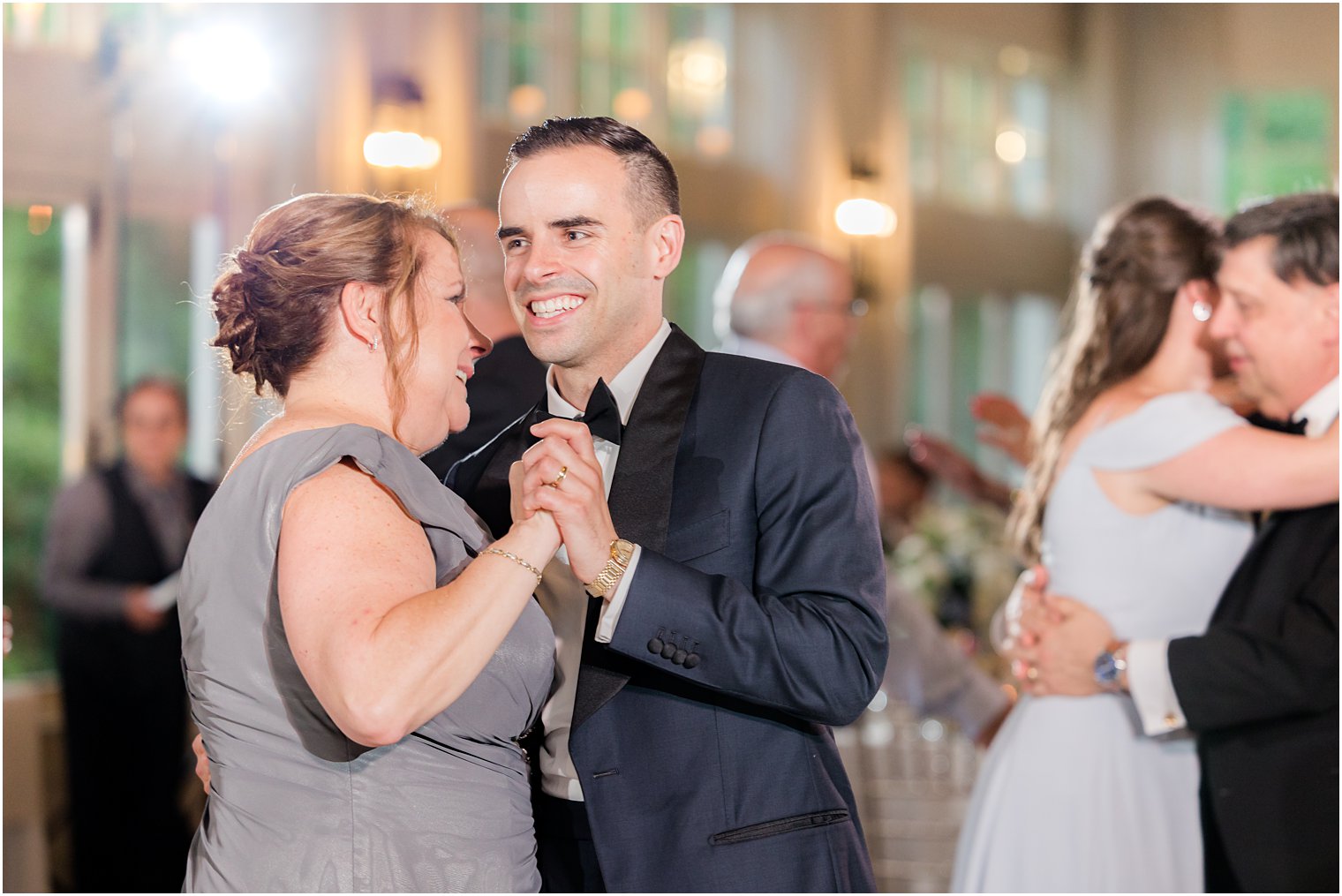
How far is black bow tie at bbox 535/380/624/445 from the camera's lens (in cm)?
188

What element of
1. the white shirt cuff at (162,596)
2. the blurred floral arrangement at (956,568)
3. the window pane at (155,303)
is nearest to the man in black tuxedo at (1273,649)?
the blurred floral arrangement at (956,568)

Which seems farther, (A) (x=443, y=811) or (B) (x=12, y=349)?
(B) (x=12, y=349)

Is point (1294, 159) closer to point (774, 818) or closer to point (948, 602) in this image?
point (948, 602)

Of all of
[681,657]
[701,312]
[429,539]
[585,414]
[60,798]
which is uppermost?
[701,312]

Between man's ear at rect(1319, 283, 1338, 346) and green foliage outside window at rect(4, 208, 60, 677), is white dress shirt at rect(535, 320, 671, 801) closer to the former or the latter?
man's ear at rect(1319, 283, 1338, 346)

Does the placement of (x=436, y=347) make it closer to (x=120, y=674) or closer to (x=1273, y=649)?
(x=1273, y=649)

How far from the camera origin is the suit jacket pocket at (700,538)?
1820 mm

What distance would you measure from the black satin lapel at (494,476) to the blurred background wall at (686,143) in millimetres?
368

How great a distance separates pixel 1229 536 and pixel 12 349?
4968 mm

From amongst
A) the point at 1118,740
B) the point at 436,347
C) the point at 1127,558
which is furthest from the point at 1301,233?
the point at 436,347

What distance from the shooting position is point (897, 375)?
37.3 ft

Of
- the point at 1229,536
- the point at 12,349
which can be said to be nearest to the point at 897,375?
the point at 12,349

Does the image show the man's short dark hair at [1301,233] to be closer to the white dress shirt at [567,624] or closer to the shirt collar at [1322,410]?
the shirt collar at [1322,410]

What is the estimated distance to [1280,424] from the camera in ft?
8.65
